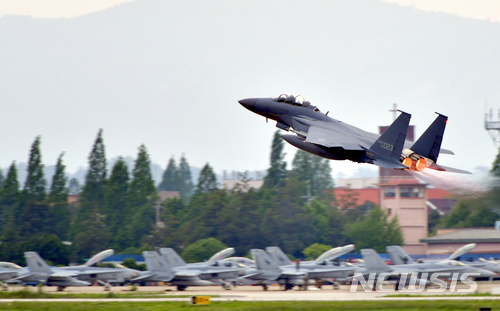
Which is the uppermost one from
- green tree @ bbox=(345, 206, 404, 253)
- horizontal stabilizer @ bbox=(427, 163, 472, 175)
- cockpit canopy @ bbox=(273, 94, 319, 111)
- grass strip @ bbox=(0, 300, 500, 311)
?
cockpit canopy @ bbox=(273, 94, 319, 111)

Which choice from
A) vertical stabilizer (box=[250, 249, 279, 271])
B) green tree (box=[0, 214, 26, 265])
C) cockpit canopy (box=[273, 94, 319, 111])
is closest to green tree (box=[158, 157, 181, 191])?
green tree (box=[0, 214, 26, 265])

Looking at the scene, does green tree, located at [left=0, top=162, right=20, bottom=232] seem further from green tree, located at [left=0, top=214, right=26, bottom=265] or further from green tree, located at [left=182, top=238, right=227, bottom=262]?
green tree, located at [left=182, top=238, right=227, bottom=262]

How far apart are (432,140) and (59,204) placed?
7137 cm

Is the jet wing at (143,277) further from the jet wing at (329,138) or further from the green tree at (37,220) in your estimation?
the green tree at (37,220)

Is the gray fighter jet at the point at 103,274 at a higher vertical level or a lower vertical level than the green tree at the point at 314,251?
lower

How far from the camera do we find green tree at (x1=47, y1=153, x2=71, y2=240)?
89.8 metres

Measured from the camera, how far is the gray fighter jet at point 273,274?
41.8 meters

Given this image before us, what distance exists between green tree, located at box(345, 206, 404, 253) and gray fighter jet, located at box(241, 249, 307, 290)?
112 ft

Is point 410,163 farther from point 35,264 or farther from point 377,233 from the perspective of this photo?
point 377,233

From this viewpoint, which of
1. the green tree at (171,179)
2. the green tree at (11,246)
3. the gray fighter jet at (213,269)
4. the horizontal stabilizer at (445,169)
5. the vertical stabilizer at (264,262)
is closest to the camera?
the horizontal stabilizer at (445,169)

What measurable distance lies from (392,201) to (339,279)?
3912cm

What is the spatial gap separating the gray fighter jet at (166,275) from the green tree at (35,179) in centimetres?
5279

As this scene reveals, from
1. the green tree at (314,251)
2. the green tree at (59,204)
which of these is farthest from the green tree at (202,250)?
the green tree at (59,204)

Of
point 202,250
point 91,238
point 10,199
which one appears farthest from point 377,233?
point 10,199
